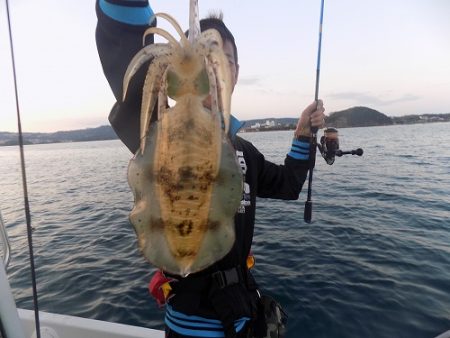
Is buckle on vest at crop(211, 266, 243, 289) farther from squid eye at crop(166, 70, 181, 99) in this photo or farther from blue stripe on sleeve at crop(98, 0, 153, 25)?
blue stripe on sleeve at crop(98, 0, 153, 25)

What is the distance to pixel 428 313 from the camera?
21.4 ft

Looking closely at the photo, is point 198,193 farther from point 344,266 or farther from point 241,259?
point 344,266

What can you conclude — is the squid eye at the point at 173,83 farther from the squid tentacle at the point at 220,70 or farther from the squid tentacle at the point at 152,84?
the squid tentacle at the point at 220,70

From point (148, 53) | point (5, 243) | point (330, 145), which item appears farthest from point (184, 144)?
point (330, 145)

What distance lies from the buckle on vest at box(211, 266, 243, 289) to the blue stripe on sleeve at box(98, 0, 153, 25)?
1.91 meters

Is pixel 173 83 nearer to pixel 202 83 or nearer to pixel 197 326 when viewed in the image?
pixel 202 83

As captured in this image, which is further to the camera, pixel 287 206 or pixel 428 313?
pixel 287 206

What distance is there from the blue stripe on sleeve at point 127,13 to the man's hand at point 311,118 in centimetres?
188

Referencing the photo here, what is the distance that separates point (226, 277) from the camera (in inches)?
101

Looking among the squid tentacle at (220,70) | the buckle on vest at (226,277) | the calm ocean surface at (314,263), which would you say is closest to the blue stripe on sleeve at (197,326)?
the buckle on vest at (226,277)

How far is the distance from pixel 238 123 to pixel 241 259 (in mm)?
1285

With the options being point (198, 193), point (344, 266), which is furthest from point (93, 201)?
point (198, 193)

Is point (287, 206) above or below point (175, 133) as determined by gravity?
below

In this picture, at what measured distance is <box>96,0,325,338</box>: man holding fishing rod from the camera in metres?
2.07
